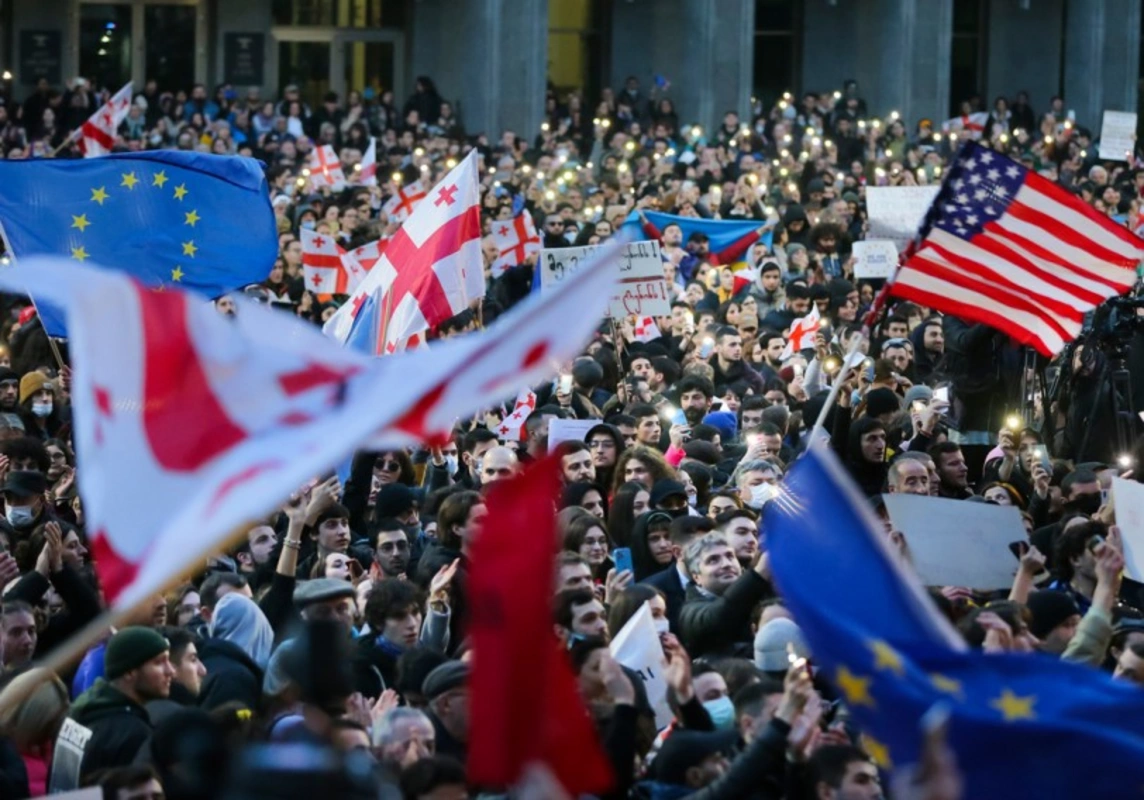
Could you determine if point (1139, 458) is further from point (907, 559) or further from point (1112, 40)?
point (1112, 40)

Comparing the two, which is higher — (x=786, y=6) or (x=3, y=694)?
(x=786, y=6)

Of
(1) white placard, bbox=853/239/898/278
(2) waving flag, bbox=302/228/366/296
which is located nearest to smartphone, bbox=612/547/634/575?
(2) waving flag, bbox=302/228/366/296

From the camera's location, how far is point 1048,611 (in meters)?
8.27

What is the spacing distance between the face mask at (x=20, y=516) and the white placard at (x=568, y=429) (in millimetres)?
2654

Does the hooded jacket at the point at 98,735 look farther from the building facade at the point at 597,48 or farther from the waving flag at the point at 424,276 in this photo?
the building facade at the point at 597,48

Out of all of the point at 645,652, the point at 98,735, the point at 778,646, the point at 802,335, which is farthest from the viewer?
the point at 802,335

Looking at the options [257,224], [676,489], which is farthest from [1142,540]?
[257,224]

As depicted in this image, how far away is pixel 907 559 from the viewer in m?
9.17

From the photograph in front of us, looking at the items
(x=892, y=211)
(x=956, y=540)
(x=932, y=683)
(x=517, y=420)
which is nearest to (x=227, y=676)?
(x=956, y=540)

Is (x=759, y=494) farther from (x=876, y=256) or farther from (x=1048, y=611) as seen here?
(x=876, y=256)

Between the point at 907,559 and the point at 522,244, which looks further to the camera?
the point at 522,244

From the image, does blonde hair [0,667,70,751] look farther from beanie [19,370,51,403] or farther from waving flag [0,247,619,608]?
beanie [19,370,51,403]

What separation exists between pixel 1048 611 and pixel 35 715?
352 cm

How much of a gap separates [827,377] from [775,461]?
3.56 m
